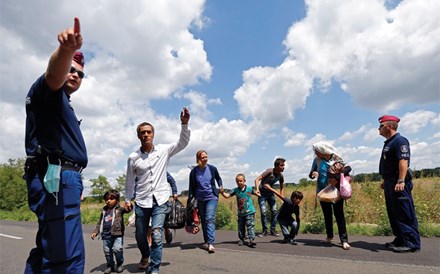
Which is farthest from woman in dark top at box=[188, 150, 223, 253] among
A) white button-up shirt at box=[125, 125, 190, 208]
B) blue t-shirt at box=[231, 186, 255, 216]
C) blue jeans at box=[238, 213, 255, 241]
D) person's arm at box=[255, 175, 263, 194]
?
white button-up shirt at box=[125, 125, 190, 208]

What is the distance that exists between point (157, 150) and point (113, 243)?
5.94ft

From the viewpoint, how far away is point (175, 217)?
723 centimetres

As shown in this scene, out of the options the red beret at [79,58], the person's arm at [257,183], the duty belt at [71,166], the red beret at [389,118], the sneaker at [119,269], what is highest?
the red beret at [389,118]

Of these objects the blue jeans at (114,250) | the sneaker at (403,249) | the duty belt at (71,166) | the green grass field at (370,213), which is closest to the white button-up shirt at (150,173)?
the blue jeans at (114,250)

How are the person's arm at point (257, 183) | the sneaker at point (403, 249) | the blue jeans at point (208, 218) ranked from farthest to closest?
the person's arm at point (257, 183) → the blue jeans at point (208, 218) → the sneaker at point (403, 249)

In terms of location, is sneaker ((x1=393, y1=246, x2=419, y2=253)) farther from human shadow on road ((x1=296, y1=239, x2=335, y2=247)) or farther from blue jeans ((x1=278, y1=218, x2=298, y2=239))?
blue jeans ((x1=278, y1=218, x2=298, y2=239))

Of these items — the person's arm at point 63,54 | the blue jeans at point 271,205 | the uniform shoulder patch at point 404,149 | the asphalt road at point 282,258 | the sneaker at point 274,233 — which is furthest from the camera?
the blue jeans at point 271,205

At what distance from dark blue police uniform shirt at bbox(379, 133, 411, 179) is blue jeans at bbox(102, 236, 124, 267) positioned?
5.00m

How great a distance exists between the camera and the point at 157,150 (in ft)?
18.4

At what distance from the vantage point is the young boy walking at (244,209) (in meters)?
7.95

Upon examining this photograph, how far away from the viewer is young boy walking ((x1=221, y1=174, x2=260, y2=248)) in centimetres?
795

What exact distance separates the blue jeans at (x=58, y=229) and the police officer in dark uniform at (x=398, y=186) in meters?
5.59

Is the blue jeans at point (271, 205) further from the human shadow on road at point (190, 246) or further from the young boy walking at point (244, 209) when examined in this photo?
the human shadow on road at point (190, 246)

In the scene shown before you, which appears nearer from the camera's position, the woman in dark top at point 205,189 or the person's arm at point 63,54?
the person's arm at point 63,54
